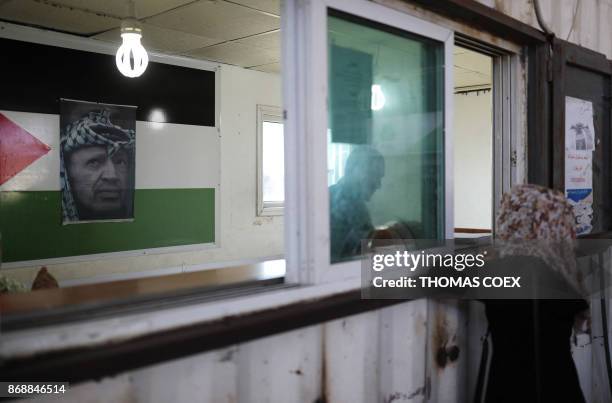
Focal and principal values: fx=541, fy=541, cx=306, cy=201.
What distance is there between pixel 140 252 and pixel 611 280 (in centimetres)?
377

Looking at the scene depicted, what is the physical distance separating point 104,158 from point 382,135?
10.2ft

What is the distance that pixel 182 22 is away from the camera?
4223 millimetres

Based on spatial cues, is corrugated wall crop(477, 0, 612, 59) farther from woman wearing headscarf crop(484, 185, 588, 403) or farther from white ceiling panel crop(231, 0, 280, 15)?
white ceiling panel crop(231, 0, 280, 15)

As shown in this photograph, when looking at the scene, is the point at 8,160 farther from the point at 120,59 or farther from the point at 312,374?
the point at 312,374

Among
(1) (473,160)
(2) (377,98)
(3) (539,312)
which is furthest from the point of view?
(1) (473,160)

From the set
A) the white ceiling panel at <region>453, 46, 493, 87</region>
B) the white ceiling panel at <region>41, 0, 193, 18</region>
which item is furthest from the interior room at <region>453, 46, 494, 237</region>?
the white ceiling panel at <region>41, 0, 193, 18</region>

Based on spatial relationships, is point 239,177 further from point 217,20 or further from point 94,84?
point 217,20

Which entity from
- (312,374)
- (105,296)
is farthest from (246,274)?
(105,296)

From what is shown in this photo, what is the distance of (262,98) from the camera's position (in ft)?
19.5

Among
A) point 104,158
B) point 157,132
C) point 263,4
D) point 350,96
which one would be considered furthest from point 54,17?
point 350,96

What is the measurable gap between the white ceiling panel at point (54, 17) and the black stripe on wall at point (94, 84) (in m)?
0.19

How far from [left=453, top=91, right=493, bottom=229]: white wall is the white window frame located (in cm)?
538

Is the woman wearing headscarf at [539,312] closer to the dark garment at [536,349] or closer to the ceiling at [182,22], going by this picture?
the dark garment at [536,349]

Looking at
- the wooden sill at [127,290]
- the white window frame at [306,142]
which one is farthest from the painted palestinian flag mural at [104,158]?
the white window frame at [306,142]
